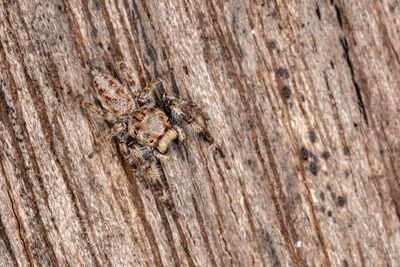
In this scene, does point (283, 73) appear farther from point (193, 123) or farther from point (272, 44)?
point (193, 123)

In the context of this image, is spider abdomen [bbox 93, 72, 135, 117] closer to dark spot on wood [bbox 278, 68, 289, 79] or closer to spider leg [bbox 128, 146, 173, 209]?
spider leg [bbox 128, 146, 173, 209]

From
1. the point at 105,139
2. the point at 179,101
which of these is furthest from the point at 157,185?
the point at 179,101

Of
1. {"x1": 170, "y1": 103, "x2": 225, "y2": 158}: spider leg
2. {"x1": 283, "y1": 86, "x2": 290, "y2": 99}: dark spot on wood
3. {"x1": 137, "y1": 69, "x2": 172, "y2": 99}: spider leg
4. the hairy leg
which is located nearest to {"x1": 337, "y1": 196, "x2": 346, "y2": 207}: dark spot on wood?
{"x1": 283, "y1": 86, "x2": 290, "y2": 99}: dark spot on wood

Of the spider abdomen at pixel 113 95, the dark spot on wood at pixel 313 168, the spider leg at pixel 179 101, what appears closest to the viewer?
the spider abdomen at pixel 113 95

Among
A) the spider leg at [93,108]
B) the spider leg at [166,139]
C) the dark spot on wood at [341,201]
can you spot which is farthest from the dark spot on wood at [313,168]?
the spider leg at [93,108]

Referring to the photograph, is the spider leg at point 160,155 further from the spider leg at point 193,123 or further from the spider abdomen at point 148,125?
the spider leg at point 193,123

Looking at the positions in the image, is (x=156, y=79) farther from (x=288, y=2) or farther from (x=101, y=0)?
(x=288, y=2)
